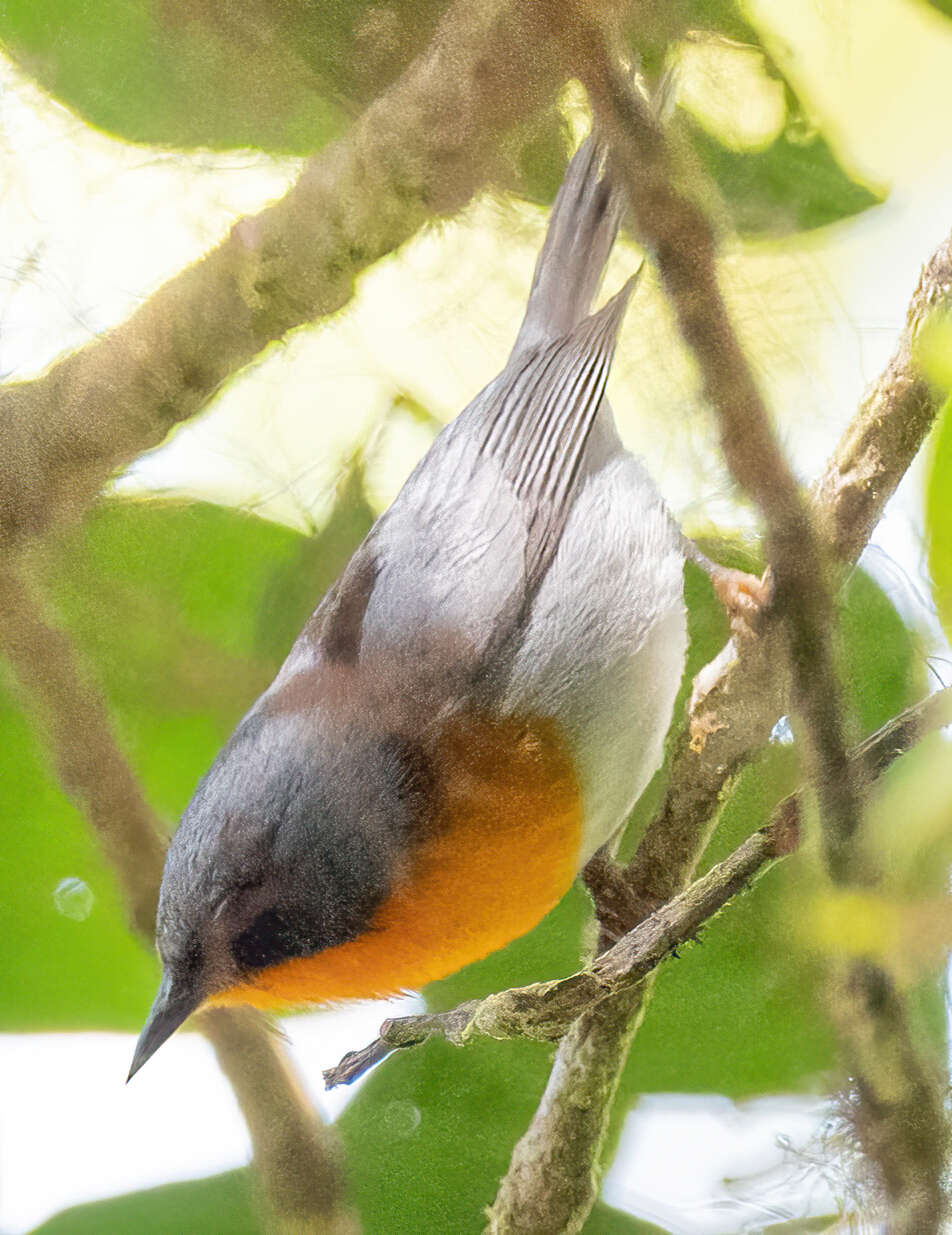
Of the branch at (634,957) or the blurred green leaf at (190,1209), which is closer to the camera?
the branch at (634,957)

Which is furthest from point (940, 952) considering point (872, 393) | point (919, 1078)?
point (872, 393)

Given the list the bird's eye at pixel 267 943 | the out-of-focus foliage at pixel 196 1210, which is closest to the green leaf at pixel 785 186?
the bird's eye at pixel 267 943

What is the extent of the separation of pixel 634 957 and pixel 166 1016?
0.23 meters

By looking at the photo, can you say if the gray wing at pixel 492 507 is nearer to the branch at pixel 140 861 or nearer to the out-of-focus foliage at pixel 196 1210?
the branch at pixel 140 861

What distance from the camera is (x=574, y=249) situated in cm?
54

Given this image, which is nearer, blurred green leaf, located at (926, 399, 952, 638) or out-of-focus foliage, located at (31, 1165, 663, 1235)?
blurred green leaf, located at (926, 399, 952, 638)

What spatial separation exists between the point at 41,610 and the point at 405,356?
25 cm

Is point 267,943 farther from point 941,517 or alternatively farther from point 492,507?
point 941,517

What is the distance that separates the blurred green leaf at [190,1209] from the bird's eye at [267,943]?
16 cm

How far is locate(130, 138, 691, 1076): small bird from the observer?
21.4 inches

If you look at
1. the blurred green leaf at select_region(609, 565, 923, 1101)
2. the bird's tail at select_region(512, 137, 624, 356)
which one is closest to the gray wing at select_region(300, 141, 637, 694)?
the bird's tail at select_region(512, 137, 624, 356)

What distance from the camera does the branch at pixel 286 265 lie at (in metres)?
0.52

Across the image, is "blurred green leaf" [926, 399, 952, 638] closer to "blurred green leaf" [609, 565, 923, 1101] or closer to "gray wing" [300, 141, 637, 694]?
"blurred green leaf" [609, 565, 923, 1101]

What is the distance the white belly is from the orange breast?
0.07 feet
